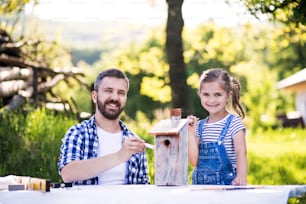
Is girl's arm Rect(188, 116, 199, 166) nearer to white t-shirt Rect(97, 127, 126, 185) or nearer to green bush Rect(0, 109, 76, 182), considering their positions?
white t-shirt Rect(97, 127, 126, 185)

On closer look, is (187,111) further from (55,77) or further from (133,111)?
(133,111)

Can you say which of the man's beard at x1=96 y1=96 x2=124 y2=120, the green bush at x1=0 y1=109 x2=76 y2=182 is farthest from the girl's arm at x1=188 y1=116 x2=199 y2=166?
the green bush at x1=0 y1=109 x2=76 y2=182

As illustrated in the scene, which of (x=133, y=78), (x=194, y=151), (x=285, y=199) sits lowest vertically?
(x=285, y=199)

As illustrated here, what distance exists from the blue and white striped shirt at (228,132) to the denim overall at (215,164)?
0.02m

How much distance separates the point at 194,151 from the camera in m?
4.79

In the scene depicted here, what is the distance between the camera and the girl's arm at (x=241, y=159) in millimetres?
4461

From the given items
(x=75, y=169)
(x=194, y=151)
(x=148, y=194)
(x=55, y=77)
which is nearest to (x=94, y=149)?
(x=75, y=169)

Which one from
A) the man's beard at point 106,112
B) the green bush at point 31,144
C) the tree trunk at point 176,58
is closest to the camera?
the man's beard at point 106,112

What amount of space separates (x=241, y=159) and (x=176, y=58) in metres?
5.18

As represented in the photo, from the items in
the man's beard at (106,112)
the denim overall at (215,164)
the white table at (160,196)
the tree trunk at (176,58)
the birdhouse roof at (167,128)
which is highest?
the tree trunk at (176,58)

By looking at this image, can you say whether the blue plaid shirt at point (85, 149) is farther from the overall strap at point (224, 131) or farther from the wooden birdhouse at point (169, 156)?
the wooden birdhouse at point (169, 156)

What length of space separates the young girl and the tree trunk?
15.2ft

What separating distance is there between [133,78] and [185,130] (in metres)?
52.8

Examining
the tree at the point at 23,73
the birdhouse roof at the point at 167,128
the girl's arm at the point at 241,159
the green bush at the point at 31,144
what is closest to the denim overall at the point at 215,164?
the girl's arm at the point at 241,159
